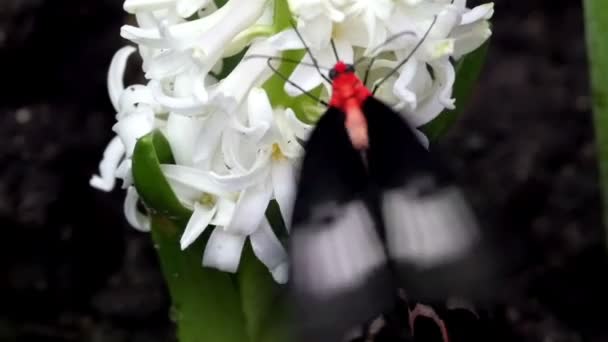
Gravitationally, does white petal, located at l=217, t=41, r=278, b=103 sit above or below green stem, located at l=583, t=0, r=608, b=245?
above

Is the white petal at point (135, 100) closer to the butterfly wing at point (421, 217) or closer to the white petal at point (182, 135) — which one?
the white petal at point (182, 135)

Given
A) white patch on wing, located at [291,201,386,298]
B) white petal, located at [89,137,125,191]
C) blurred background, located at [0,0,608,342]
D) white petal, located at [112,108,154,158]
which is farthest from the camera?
blurred background, located at [0,0,608,342]

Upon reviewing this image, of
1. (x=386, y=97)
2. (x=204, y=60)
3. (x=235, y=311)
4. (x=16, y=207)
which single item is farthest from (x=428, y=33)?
(x=16, y=207)

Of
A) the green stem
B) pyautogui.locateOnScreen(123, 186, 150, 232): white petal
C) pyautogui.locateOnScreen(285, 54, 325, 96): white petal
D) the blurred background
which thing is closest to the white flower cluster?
pyautogui.locateOnScreen(285, 54, 325, 96): white petal

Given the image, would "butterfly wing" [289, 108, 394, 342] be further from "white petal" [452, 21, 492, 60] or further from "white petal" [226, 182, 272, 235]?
"white petal" [452, 21, 492, 60]

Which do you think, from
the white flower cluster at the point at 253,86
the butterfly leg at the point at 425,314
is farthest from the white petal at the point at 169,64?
the butterfly leg at the point at 425,314

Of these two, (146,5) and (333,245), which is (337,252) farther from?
(146,5)
